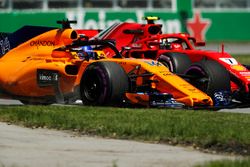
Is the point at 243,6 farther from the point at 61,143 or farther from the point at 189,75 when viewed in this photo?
the point at 61,143

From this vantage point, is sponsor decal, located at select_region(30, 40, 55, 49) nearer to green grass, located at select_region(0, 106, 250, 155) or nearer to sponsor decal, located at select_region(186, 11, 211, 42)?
green grass, located at select_region(0, 106, 250, 155)

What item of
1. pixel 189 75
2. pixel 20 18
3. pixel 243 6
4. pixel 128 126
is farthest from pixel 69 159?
pixel 243 6

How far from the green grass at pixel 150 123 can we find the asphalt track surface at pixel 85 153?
35 cm

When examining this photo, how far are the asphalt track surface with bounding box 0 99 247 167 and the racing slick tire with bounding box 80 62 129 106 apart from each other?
9.07 feet

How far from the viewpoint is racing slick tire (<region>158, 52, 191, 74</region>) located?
13883 millimetres

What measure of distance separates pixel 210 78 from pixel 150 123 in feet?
11.1

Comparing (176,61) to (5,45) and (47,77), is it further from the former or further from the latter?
(5,45)

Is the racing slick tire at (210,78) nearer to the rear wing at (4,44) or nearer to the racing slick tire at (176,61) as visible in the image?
the racing slick tire at (176,61)

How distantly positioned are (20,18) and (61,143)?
27.1 meters

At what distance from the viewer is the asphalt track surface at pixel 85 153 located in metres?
7.40

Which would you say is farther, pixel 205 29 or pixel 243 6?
pixel 243 6

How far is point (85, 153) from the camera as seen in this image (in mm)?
7988

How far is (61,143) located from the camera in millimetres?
8664

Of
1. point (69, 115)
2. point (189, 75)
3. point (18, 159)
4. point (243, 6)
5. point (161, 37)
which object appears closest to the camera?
point (18, 159)
